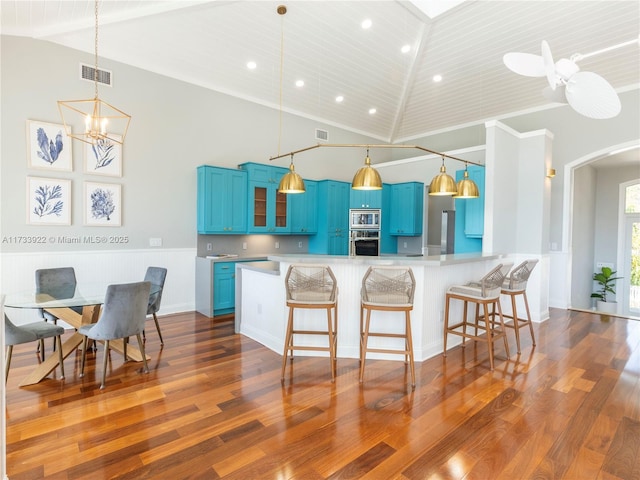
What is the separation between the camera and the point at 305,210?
6.71 meters

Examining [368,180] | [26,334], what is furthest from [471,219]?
[26,334]

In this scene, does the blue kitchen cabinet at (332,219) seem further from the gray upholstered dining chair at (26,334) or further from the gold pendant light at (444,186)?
the gray upholstered dining chair at (26,334)

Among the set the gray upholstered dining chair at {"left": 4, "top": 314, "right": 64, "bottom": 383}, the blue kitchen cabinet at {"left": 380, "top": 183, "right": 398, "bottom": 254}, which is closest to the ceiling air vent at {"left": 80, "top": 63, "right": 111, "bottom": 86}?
the gray upholstered dining chair at {"left": 4, "top": 314, "right": 64, "bottom": 383}

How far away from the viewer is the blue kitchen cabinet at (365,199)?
23.5 ft

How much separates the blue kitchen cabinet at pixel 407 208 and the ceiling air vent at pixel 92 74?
5321 millimetres

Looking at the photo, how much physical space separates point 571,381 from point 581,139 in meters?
4.66

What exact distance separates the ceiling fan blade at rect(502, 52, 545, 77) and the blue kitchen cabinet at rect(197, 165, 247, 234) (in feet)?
14.3

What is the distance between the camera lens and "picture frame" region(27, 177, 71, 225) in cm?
428

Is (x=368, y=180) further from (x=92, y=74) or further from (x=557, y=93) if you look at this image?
(x=92, y=74)

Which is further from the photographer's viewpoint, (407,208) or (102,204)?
(407,208)

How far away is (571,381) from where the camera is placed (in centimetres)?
311

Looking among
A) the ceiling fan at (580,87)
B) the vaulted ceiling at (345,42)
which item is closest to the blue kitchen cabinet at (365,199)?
the vaulted ceiling at (345,42)

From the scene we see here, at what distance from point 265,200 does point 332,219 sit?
4.92ft

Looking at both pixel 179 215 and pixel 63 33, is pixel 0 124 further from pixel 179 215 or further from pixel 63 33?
pixel 179 215
